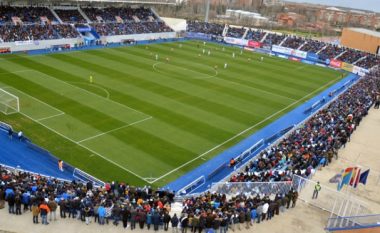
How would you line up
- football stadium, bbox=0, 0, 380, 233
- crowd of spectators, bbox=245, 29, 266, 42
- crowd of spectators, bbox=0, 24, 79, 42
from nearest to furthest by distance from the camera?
1. football stadium, bbox=0, 0, 380, 233
2. crowd of spectators, bbox=0, 24, 79, 42
3. crowd of spectators, bbox=245, 29, 266, 42

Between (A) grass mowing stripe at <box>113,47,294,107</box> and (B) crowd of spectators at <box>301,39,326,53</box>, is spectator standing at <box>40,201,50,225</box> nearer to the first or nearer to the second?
(A) grass mowing stripe at <box>113,47,294,107</box>

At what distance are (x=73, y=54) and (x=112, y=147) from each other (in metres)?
27.7

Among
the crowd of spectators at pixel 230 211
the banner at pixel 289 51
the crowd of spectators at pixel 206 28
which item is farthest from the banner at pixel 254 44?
the crowd of spectators at pixel 230 211

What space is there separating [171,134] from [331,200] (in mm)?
12985

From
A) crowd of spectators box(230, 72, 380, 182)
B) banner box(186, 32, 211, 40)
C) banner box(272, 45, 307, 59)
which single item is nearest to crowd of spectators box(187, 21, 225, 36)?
banner box(186, 32, 211, 40)

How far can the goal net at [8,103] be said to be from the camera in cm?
2814

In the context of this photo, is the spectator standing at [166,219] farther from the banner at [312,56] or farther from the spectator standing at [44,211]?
the banner at [312,56]

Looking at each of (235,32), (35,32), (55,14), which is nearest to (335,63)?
(235,32)

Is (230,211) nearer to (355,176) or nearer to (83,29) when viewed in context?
(355,176)

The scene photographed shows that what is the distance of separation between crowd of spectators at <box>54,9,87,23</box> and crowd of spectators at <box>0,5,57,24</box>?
5.40ft

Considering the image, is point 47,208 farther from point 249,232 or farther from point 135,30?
point 135,30

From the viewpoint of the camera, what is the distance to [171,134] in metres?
27.5

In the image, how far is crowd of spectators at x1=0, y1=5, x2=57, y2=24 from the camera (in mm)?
51047

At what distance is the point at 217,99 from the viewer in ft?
121
